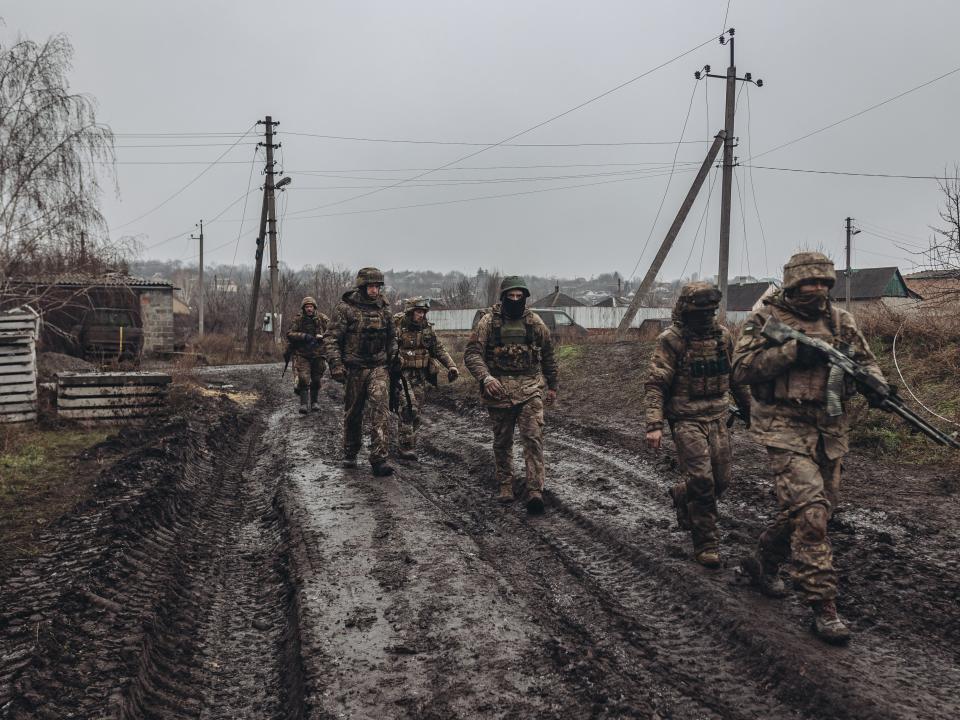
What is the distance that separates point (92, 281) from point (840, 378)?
19.4 meters

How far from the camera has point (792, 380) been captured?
4.13m

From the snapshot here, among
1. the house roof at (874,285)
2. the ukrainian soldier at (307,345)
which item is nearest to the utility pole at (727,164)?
the ukrainian soldier at (307,345)

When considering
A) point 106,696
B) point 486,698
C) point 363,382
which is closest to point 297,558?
point 106,696

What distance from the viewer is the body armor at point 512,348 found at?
21.8 feet

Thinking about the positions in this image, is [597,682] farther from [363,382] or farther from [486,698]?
[363,382]

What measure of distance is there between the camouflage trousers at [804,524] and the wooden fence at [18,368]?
10.0 m

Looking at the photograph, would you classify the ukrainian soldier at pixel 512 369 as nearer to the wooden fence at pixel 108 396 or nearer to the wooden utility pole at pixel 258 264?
the wooden fence at pixel 108 396

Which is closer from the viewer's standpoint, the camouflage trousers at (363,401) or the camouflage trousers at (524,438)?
the camouflage trousers at (524,438)

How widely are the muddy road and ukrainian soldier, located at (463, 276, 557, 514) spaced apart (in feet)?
1.87

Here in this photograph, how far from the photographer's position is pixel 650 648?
364cm

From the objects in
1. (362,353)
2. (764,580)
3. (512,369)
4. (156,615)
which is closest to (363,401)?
(362,353)

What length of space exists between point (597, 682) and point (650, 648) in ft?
1.73

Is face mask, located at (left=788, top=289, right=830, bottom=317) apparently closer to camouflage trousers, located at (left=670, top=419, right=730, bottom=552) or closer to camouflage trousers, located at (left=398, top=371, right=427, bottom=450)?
camouflage trousers, located at (left=670, top=419, right=730, bottom=552)

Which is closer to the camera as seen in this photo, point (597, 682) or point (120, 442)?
point (597, 682)
